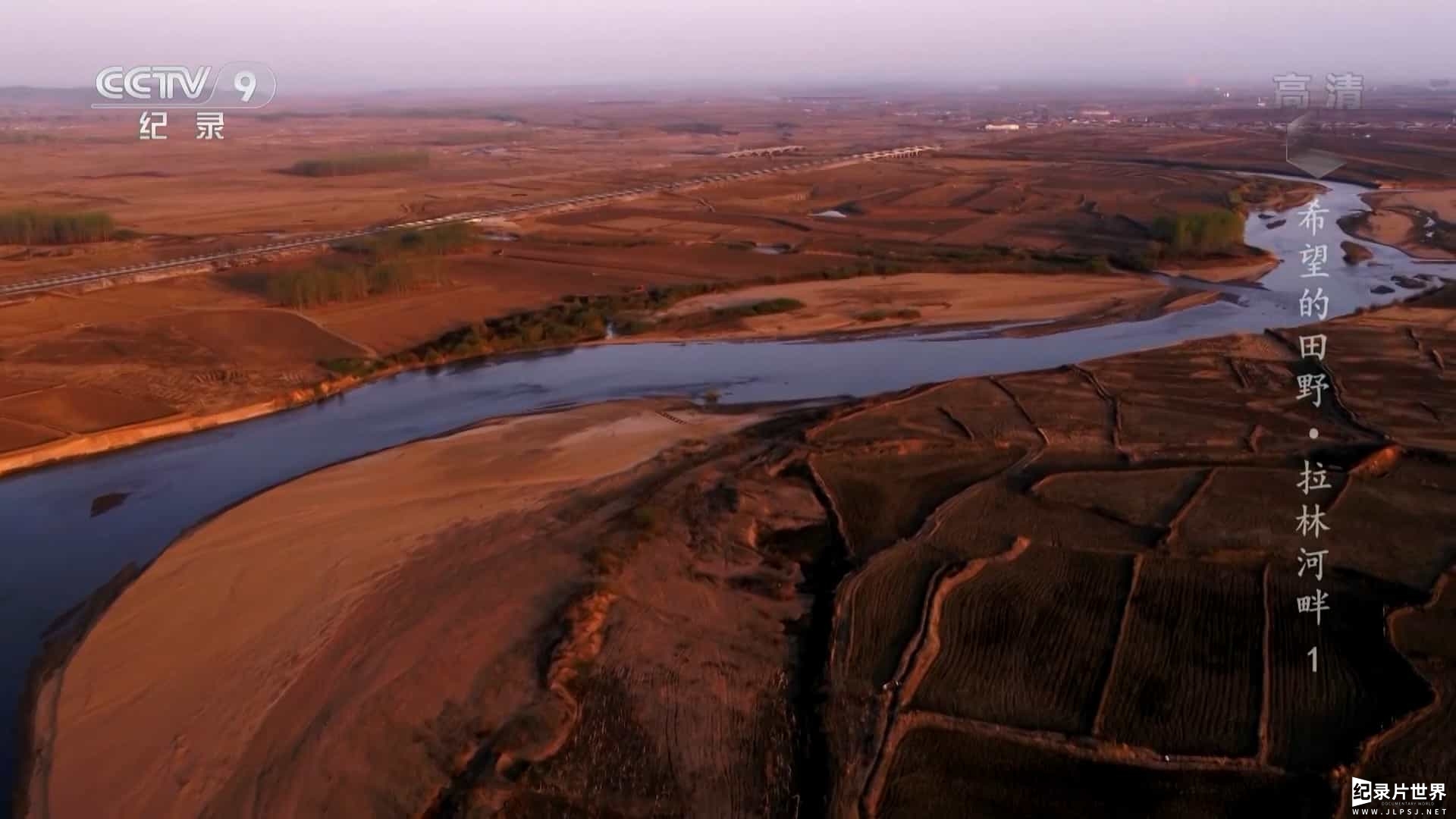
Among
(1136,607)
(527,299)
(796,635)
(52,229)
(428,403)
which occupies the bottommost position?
(796,635)

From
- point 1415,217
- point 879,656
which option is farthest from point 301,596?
point 1415,217

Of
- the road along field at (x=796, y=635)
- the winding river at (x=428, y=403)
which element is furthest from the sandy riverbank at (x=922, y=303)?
the road along field at (x=796, y=635)

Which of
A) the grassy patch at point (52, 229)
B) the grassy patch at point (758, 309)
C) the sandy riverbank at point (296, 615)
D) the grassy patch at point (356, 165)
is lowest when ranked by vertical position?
the sandy riverbank at point (296, 615)

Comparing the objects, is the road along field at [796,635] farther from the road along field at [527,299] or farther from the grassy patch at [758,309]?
the grassy patch at [758,309]

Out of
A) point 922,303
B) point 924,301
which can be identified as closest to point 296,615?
point 922,303

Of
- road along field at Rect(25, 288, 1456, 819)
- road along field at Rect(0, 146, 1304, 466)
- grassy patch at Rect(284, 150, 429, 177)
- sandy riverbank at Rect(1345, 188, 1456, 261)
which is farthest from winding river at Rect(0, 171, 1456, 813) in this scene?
grassy patch at Rect(284, 150, 429, 177)

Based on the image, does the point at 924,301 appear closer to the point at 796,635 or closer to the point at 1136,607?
the point at 1136,607

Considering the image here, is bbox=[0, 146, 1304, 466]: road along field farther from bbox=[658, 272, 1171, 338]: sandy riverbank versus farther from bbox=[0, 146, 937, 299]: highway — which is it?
bbox=[0, 146, 937, 299]: highway
